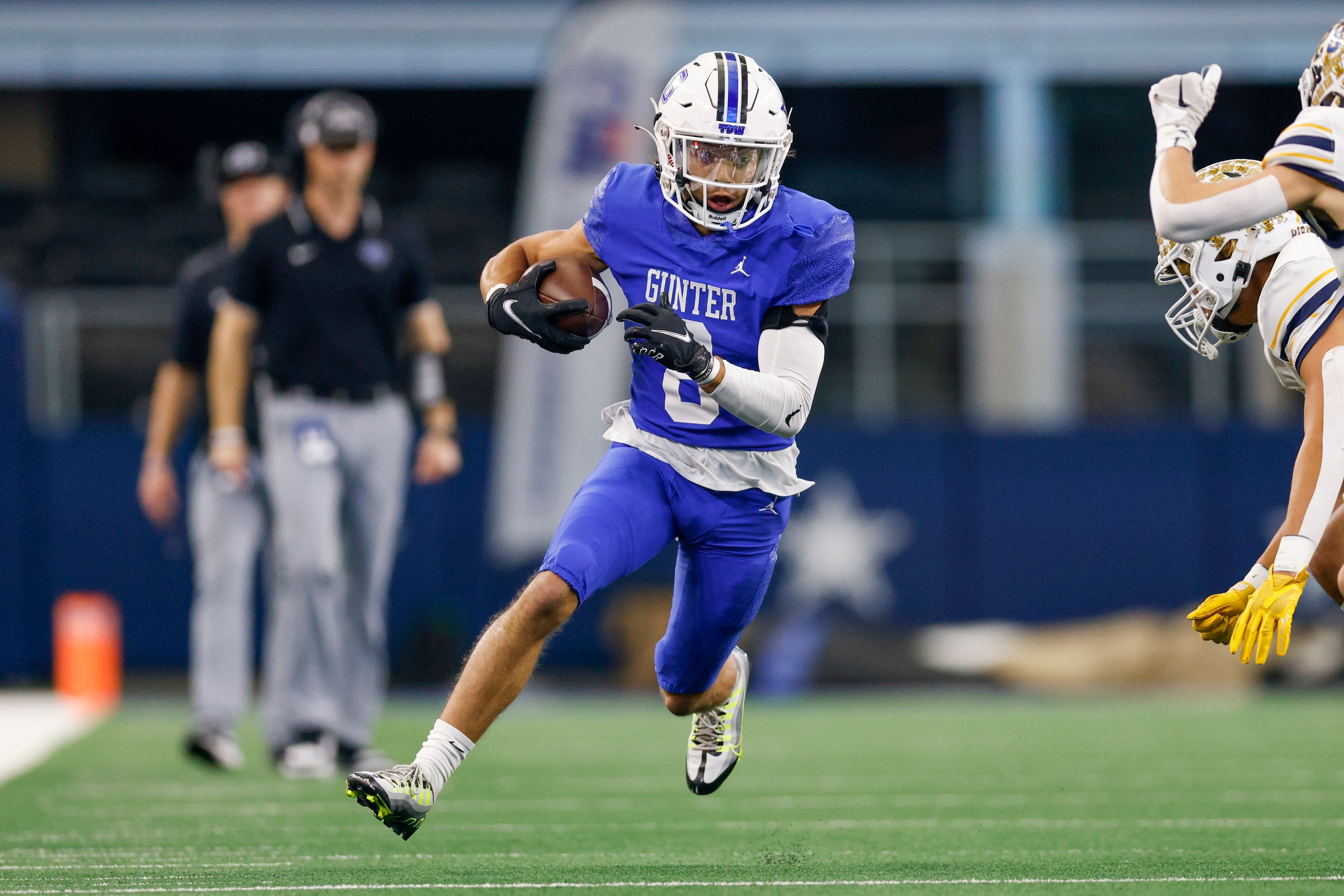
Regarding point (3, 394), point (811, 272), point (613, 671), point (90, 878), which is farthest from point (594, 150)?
point (90, 878)

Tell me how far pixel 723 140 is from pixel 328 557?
8.12 feet

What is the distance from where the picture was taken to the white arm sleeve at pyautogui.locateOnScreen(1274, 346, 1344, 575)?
3.67 meters

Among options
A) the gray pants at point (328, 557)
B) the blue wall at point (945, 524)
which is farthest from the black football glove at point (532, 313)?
the blue wall at point (945, 524)

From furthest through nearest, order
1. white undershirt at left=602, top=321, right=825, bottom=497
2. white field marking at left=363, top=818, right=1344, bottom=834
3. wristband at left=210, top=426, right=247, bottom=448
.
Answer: wristband at left=210, top=426, right=247, bottom=448 → white field marking at left=363, top=818, right=1344, bottom=834 → white undershirt at left=602, top=321, right=825, bottom=497

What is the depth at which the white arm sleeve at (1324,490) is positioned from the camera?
367 centimetres

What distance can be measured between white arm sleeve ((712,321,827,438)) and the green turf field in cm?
98

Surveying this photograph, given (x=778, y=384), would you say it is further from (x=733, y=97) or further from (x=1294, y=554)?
(x=1294, y=554)

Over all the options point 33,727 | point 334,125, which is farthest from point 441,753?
point 33,727

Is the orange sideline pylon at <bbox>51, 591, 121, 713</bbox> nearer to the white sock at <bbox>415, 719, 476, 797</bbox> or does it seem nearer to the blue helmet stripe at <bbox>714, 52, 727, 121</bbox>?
the white sock at <bbox>415, 719, 476, 797</bbox>

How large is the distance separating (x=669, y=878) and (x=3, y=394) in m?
7.00

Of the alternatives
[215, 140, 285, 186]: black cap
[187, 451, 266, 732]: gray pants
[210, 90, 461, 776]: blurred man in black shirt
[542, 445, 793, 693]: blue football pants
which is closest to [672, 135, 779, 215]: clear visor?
[542, 445, 793, 693]: blue football pants

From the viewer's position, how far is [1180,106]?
12.1 feet

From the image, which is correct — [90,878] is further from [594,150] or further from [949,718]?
[594,150]

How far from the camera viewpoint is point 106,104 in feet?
48.3
